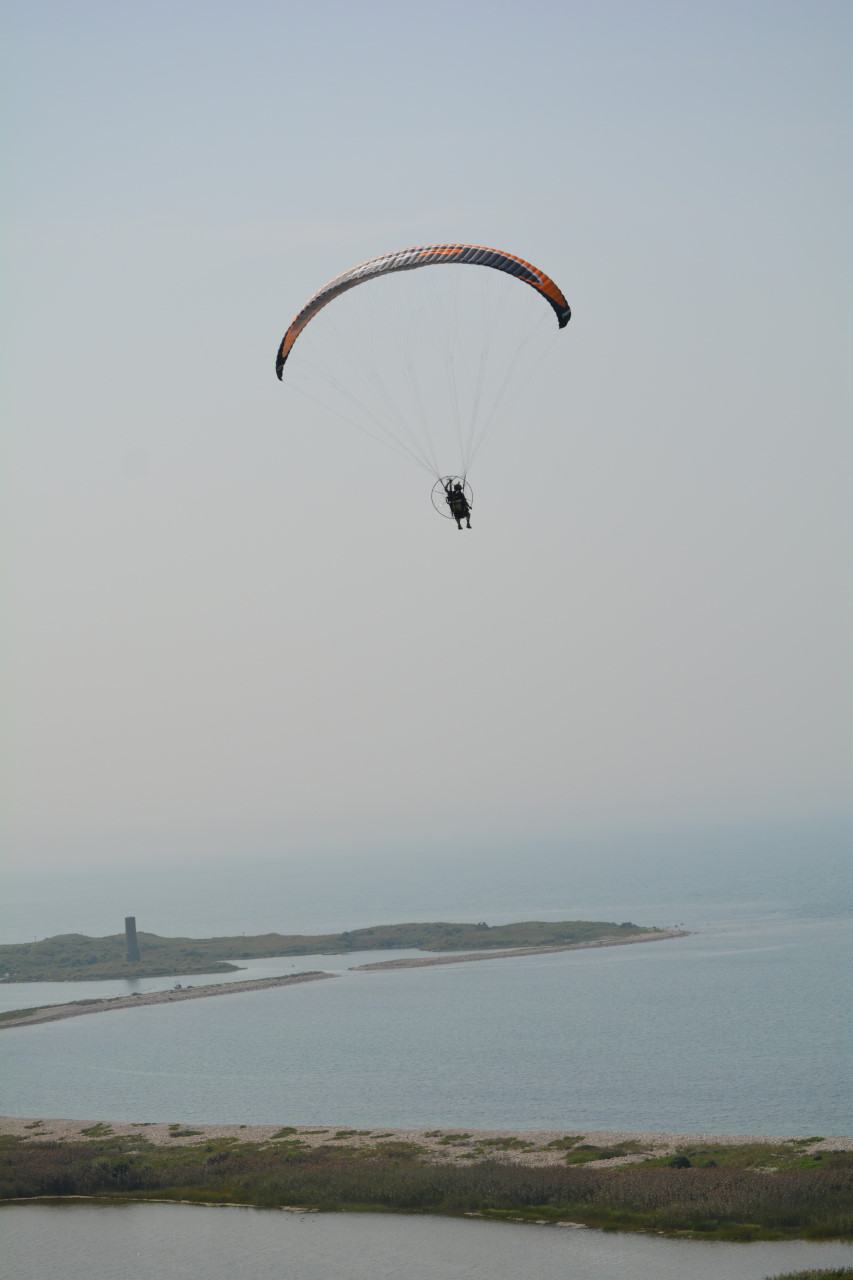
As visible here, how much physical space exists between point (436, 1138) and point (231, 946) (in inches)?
4853

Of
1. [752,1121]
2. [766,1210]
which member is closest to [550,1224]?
[766,1210]

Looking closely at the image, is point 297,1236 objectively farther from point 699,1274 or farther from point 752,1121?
point 752,1121

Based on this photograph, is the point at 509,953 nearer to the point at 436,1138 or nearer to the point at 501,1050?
the point at 501,1050

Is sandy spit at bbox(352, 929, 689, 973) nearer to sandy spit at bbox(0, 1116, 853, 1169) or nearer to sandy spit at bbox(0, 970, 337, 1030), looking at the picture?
sandy spit at bbox(0, 970, 337, 1030)

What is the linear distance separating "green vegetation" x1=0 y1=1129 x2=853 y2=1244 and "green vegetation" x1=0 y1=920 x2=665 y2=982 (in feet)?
337

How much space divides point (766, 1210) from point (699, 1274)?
5.51 m

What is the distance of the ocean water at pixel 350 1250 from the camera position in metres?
30.3

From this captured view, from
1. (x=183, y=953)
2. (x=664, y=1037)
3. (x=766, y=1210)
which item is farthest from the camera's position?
(x=183, y=953)

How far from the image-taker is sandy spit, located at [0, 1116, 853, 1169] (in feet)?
150

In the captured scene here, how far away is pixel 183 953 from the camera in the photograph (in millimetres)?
159375

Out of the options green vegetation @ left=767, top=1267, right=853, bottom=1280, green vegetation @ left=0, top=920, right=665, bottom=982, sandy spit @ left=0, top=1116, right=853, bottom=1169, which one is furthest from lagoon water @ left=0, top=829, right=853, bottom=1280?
green vegetation @ left=0, top=920, right=665, bottom=982

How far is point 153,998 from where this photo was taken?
123 meters

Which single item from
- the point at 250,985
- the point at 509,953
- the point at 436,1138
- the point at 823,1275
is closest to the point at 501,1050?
the point at 436,1138

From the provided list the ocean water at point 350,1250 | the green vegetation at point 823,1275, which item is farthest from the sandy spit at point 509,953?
the green vegetation at point 823,1275
